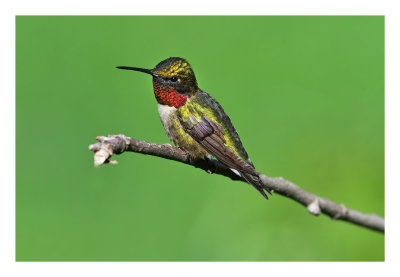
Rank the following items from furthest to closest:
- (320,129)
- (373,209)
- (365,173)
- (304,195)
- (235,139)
A: (320,129), (365,173), (373,209), (235,139), (304,195)

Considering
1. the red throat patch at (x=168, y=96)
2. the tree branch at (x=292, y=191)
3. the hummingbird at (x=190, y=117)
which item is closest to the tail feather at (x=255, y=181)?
the tree branch at (x=292, y=191)

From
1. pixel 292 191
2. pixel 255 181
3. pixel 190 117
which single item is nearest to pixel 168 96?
pixel 190 117

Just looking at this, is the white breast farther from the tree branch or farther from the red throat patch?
the tree branch

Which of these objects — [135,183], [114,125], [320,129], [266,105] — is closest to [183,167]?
[135,183]

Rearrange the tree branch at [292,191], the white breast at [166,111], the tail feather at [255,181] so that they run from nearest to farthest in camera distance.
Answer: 1. the tree branch at [292,191]
2. the tail feather at [255,181]
3. the white breast at [166,111]

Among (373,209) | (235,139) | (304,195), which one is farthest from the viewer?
(373,209)

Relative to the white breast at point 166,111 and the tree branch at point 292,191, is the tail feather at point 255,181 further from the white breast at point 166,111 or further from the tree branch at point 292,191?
the white breast at point 166,111

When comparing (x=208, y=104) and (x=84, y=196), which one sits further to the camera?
(x=84, y=196)

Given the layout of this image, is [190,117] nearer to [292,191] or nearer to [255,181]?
[255,181]

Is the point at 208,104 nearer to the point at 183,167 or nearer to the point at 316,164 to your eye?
the point at 183,167
